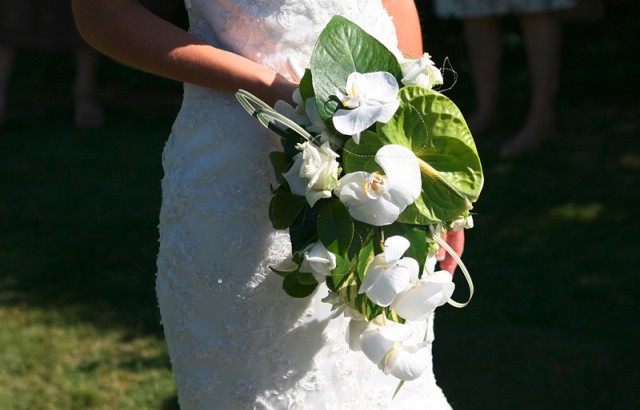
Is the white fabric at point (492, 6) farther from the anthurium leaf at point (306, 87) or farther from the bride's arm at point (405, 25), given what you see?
the anthurium leaf at point (306, 87)

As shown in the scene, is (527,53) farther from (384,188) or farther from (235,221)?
(384,188)

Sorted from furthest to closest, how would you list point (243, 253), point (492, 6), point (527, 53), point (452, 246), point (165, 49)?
point (492, 6)
point (527, 53)
point (452, 246)
point (243, 253)
point (165, 49)

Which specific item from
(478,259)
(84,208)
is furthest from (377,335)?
(84,208)

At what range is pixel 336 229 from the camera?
1.87m

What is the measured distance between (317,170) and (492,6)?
202 inches

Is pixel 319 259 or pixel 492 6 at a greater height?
pixel 319 259

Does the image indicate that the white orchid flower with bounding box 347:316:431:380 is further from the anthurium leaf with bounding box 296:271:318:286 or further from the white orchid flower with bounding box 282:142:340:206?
the white orchid flower with bounding box 282:142:340:206

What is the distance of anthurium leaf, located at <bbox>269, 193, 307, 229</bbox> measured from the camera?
1.92m

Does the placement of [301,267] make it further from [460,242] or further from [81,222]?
[81,222]

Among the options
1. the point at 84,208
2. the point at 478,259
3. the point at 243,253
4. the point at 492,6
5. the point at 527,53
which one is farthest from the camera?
the point at 492,6

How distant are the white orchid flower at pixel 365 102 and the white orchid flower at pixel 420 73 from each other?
69 mm

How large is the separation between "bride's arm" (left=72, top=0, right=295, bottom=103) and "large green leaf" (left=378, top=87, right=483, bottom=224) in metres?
0.26

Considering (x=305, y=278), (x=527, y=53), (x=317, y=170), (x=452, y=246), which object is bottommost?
(x=527, y=53)

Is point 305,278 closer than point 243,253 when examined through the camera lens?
Yes
